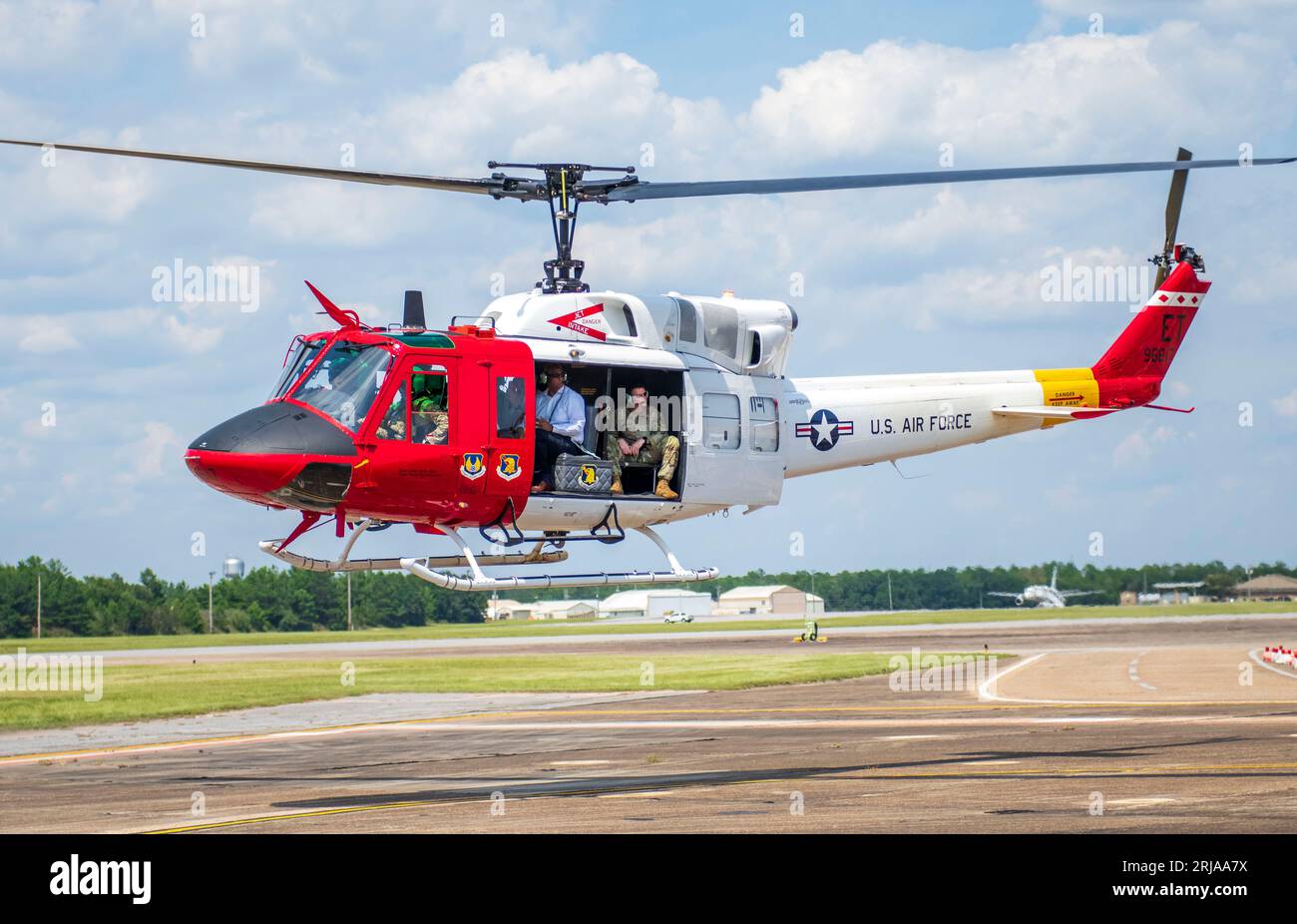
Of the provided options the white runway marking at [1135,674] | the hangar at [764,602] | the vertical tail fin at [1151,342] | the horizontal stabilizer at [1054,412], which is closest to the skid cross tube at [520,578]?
the horizontal stabilizer at [1054,412]

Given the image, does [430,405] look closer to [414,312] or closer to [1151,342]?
[414,312]

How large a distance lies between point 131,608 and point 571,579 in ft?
360

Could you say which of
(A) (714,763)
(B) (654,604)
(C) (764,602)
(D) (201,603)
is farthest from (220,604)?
(A) (714,763)

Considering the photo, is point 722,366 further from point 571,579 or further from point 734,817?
point 734,817

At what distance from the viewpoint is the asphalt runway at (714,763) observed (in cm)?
1477

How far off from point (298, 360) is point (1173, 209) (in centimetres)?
1378

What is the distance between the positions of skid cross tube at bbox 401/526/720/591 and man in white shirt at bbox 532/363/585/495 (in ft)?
3.65

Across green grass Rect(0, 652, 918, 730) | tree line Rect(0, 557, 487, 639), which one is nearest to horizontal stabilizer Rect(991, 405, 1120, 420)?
green grass Rect(0, 652, 918, 730)

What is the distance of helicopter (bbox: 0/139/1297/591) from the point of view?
53.4ft

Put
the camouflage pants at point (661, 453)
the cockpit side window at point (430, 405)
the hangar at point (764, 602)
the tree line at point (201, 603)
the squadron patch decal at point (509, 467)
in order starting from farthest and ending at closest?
1. the hangar at point (764, 602)
2. the tree line at point (201, 603)
3. the camouflage pants at point (661, 453)
4. the squadron patch decal at point (509, 467)
5. the cockpit side window at point (430, 405)

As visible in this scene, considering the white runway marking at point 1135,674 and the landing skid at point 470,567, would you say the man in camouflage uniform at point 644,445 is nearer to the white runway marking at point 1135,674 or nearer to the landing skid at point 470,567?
the landing skid at point 470,567

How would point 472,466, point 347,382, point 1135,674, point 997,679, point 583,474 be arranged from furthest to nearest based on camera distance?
point 1135,674
point 997,679
point 583,474
point 472,466
point 347,382

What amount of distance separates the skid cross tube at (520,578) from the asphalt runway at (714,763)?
247cm

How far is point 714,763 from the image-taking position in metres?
21.4
